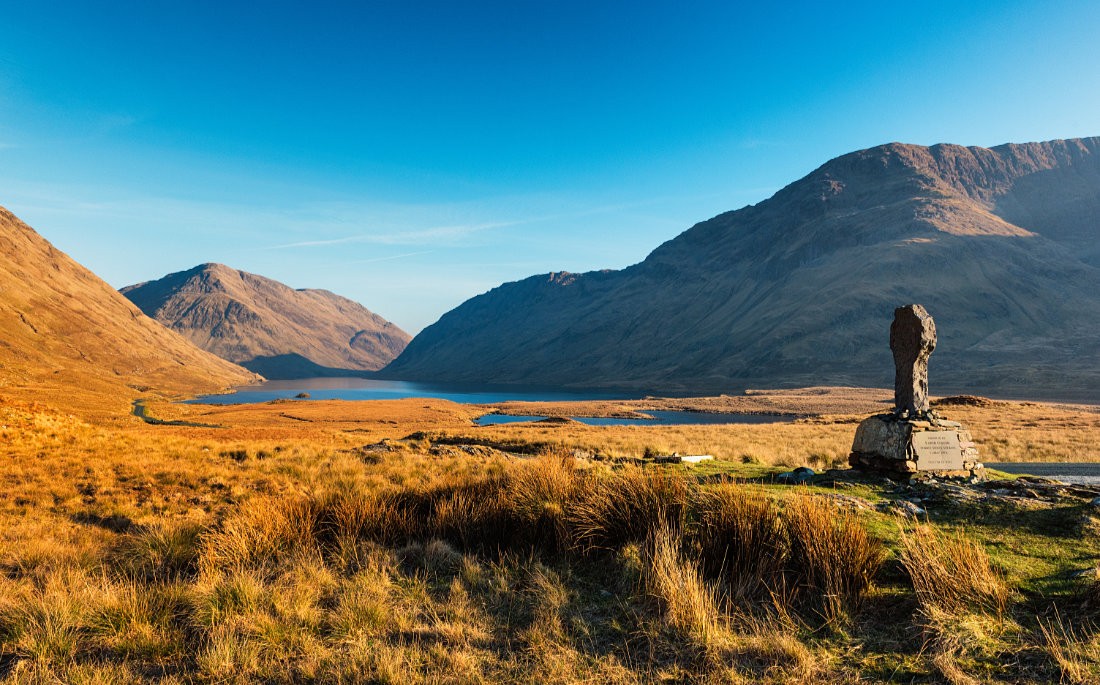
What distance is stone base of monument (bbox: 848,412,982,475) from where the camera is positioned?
446 inches

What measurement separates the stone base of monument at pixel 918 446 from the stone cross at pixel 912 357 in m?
0.61

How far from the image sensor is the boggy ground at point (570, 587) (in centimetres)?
430

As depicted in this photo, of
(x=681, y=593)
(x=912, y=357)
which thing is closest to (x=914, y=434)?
(x=912, y=357)

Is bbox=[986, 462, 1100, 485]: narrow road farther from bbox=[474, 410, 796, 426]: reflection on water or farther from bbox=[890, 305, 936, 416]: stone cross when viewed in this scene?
bbox=[474, 410, 796, 426]: reflection on water

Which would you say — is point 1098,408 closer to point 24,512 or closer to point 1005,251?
point 24,512

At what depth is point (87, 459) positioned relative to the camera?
629 inches

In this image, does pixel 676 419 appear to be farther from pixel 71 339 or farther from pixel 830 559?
pixel 71 339

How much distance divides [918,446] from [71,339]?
592 feet

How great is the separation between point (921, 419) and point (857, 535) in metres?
8.44

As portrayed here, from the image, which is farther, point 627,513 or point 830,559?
point 627,513

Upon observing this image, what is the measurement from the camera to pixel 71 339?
134000 mm

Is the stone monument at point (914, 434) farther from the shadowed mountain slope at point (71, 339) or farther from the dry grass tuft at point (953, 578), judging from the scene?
the shadowed mountain slope at point (71, 339)

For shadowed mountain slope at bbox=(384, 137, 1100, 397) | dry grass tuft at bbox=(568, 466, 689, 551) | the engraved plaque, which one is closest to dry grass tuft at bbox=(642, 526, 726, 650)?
dry grass tuft at bbox=(568, 466, 689, 551)

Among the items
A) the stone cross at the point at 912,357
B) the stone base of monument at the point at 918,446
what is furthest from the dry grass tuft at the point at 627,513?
the stone cross at the point at 912,357
